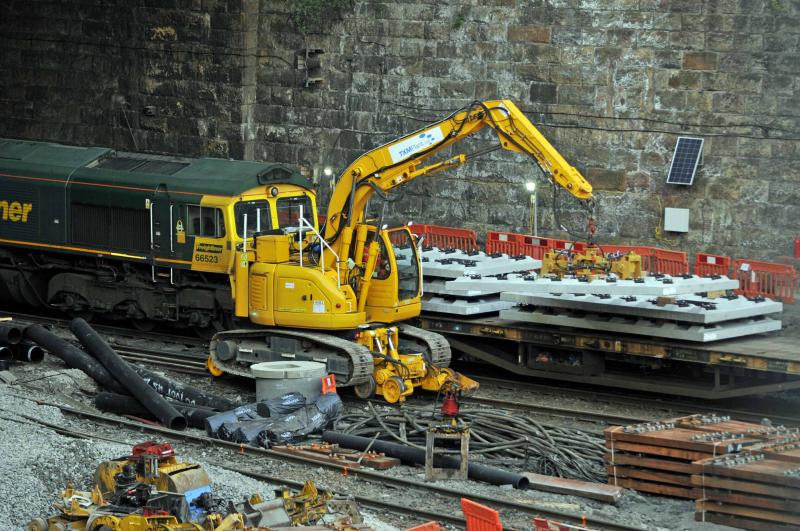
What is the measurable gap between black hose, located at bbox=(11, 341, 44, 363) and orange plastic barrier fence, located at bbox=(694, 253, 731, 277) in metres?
10.8

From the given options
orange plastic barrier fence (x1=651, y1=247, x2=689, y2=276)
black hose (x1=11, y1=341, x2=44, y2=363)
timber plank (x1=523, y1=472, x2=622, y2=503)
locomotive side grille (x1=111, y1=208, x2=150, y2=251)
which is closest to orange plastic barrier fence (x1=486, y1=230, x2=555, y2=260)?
orange plastic barrier fence (x1=651, y1=247, x2=689, y2=276)

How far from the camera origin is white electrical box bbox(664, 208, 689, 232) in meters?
24.2

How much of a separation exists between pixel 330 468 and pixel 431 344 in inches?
159

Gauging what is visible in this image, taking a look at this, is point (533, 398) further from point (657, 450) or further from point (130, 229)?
point (130, 229)

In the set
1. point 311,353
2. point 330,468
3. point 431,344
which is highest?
point 431,344

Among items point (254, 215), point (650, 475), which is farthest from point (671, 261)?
point (650, 475)

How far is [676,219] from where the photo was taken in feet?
79.7

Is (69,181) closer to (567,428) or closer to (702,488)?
(567,428)

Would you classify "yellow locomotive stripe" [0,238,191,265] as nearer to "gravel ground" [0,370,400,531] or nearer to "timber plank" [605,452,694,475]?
"gravel ground" [0,370,400,531]

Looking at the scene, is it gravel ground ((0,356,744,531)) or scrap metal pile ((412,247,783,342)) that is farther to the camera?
scrap metal pile ((412,247,783,342))

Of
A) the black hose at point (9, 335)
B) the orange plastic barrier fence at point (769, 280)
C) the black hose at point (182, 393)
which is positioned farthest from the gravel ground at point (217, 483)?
the orange plastic barrier fence at point (769, 280)

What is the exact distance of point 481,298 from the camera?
20984 mm

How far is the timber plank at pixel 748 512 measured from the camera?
12.9 metres

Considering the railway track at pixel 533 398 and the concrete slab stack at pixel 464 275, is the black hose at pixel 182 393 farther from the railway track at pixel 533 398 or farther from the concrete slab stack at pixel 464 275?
the concrete slab stack at pixel 464 275
